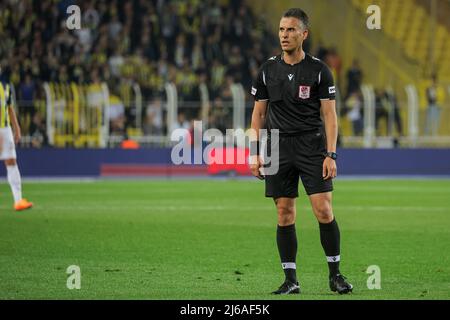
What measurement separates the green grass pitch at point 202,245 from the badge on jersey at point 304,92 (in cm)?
165

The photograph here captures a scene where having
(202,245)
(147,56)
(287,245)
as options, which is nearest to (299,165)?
(287,245)

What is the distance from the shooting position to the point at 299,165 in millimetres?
9422

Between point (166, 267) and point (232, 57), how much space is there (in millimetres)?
21755

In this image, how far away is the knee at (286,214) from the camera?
952cm

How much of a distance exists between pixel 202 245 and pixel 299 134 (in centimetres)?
426

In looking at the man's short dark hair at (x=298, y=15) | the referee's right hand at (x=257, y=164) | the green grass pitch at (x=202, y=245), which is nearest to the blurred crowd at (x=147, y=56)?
the green grass pitch at (x=202, y=245)

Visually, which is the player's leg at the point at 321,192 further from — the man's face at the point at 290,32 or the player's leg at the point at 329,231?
the man's face at the point at 290,32

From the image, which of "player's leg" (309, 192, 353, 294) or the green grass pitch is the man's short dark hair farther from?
the green grass pitch

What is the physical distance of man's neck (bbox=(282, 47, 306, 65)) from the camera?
9352 mm

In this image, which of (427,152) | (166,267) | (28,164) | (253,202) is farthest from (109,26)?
(166,267)

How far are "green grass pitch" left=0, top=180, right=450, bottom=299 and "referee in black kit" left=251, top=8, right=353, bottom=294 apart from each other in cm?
45

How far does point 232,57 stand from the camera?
107 feet

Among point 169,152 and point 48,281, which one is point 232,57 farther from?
point 48,281

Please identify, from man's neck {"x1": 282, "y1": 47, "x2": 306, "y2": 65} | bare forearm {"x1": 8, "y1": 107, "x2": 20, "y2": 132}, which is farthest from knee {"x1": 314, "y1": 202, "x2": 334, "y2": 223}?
bare forearm {"x1": 8, "y1": 107, "x2": 20, "y2": 132}
